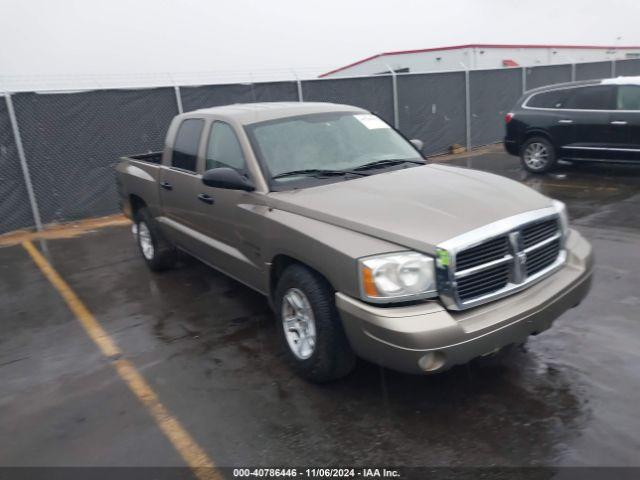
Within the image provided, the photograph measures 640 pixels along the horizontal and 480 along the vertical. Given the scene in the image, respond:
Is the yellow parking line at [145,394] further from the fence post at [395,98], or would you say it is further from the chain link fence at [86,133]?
the fence post at [395,98]

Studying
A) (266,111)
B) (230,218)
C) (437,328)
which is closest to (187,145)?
(266,111)

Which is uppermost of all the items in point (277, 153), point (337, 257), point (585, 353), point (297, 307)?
point (277, 153)

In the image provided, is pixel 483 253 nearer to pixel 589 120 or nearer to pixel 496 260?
pixel 496 260

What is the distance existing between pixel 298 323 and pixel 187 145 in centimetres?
243

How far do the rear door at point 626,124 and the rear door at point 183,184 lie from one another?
7.74 m

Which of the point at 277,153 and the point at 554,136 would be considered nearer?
the point at 277,153

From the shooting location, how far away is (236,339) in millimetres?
4508

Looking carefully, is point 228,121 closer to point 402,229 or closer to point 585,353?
point 402,229

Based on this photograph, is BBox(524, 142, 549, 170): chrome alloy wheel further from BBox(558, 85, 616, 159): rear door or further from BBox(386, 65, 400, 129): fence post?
BBox(386, 65, 400, 129): fence post

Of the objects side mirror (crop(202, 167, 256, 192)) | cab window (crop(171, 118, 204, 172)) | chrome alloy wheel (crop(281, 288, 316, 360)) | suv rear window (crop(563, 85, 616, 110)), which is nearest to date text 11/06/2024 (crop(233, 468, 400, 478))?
chrome alloy wheel (crop(281, 288, 316, 360))

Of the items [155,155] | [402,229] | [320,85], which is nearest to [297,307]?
[402,229]

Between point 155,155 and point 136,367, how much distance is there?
3.59m

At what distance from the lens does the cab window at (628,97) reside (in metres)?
9.36

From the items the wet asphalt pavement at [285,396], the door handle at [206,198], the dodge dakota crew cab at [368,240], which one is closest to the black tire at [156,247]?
the wet asphalt pavement at [285,396]
